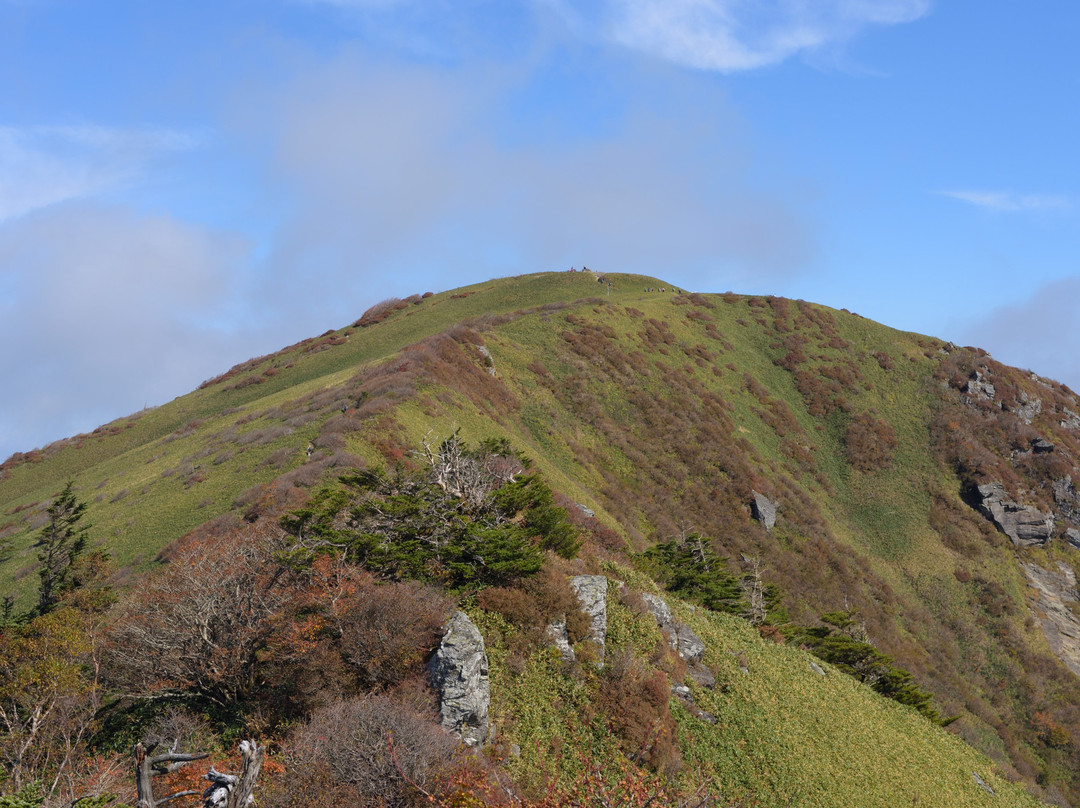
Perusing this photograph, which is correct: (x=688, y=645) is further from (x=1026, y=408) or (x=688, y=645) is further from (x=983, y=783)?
(x=1026, y=408)

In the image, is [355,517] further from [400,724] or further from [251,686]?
[400,724]

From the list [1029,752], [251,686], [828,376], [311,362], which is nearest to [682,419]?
[828,376]

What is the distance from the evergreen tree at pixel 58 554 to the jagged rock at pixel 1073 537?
94779 millimetres

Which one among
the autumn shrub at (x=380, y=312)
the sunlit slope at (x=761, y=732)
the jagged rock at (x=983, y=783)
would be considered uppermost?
the autumn shrub at (x=380, y=312)

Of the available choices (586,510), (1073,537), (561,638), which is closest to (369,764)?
(561,638)

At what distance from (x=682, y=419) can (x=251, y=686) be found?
60055 mm

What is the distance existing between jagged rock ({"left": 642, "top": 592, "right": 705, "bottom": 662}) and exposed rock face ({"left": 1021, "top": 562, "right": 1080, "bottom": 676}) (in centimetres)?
5835

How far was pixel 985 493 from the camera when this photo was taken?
251ft

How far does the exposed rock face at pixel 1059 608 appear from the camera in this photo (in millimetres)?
63184

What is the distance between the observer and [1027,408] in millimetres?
89688

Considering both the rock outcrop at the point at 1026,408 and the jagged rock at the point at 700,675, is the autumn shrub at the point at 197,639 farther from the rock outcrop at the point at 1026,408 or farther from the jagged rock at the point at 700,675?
the rock outcrop at the point at 1026,408

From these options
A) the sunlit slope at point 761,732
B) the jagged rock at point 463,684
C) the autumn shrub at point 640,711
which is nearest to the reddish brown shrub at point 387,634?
the jagged rock at point 463,684

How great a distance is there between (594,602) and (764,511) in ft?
158

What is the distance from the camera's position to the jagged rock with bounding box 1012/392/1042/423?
88625 millimetres
